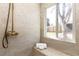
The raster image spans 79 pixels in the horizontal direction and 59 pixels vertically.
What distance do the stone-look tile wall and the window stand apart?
0.10 metres

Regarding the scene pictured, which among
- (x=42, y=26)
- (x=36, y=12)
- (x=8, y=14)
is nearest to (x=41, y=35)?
(x=42, y=26)

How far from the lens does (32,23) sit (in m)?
1.09

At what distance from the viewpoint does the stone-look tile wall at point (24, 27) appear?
1.07m

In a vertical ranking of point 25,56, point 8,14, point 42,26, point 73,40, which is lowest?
point 25,56

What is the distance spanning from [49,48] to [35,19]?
0.92ft

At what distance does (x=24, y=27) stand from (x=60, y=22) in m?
0.32

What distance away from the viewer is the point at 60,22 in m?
1.06

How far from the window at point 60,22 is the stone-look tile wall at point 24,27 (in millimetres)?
105

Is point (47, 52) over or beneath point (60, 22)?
beneath

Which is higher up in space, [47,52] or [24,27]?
[24,27]

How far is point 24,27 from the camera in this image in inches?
42.6

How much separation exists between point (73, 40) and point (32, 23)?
0.38 metres

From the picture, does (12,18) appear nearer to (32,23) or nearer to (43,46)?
(32,23)

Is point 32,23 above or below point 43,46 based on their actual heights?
above
